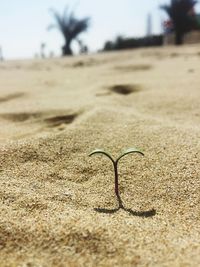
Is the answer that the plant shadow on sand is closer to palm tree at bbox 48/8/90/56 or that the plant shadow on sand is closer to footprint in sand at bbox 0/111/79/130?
footprint in sand at bbox 0/111/79/130

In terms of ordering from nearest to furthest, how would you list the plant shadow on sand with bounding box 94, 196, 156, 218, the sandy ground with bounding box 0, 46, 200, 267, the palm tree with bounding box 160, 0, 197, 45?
the sandy ground with bounding box 0, 46, 200, 267 → the plant shadow on sand with bounding box 94, 196, 156, 218 → the palm tree with bounding box 160, 0, 197, 45

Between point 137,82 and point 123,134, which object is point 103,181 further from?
point 137,82

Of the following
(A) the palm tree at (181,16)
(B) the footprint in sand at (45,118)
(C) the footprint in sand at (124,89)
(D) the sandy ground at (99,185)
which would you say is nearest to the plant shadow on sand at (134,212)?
(D) the sandy ground at (99,185)

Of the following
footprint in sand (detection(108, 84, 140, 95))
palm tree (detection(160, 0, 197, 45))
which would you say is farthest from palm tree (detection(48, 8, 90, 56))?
footprint in sand (detection(108, 84, 140, 95))

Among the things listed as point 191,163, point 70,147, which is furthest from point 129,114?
point 191,163

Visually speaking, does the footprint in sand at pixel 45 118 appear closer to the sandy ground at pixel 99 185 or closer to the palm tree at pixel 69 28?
the sandy ground at pixel 99 185
